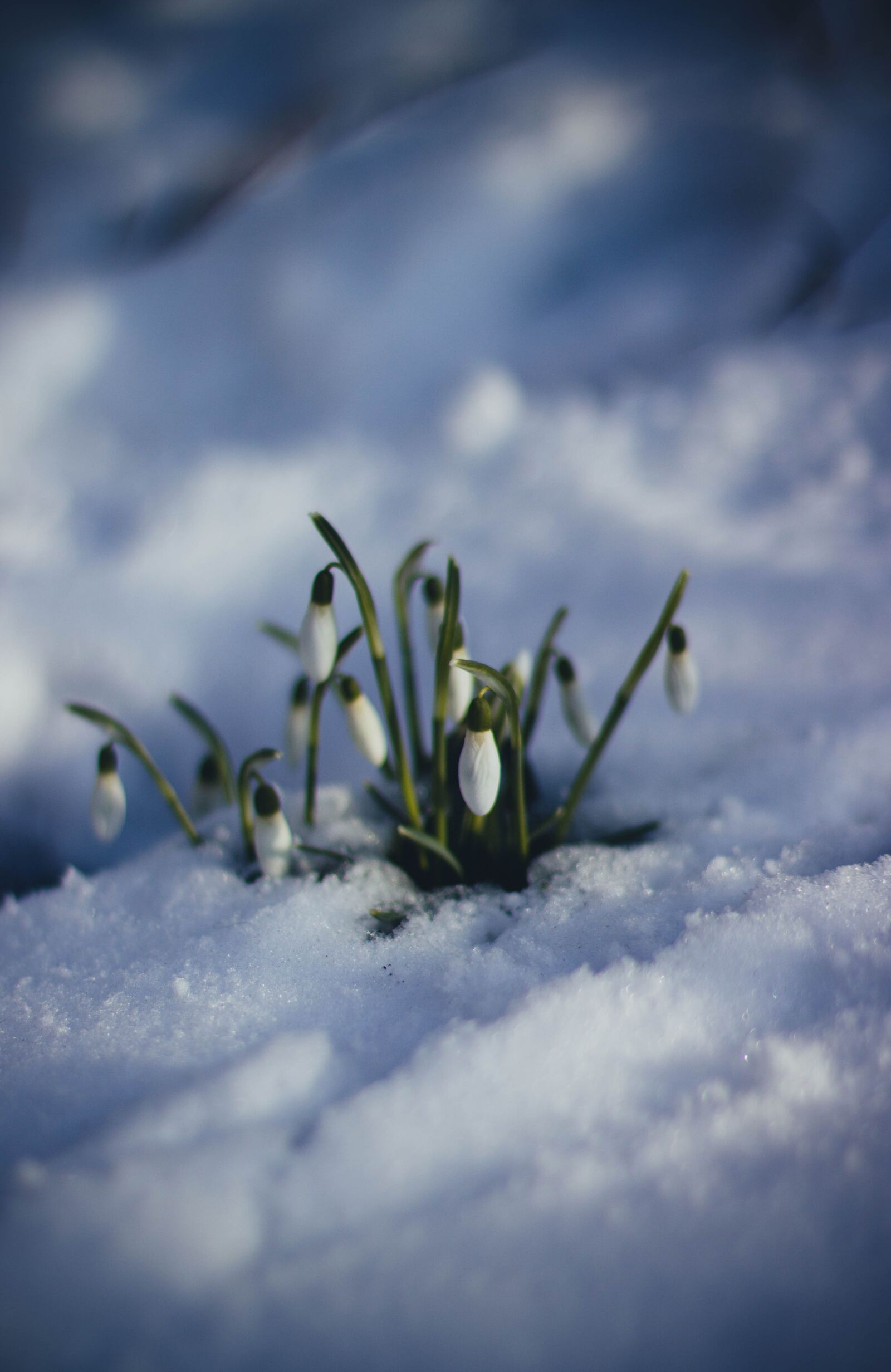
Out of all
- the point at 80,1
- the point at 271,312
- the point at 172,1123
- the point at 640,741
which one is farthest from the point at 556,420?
the point at 172,1123

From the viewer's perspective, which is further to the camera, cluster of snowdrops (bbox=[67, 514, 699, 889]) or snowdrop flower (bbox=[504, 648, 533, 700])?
snowdrop flower (bbox=[504, 648, 533, 700])

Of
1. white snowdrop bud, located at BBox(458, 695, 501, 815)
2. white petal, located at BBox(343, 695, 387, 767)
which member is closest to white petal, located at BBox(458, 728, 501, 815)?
white snowdrop bud, located at BBox(458, 695, 501, 815)

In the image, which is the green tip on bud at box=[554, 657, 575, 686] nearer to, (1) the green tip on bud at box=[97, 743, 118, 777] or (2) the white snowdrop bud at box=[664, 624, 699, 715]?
(2) the white snowdrop bud at box=[664, 624, 699, 715]

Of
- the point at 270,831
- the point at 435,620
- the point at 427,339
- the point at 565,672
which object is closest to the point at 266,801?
the point at 270,831

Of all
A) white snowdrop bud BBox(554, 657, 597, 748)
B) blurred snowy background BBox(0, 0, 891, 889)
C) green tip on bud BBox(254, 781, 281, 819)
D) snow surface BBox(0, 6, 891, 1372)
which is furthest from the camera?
blurred snowy background BBox(0, 0, 891, 889)

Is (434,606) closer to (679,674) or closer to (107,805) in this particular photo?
(679,674)

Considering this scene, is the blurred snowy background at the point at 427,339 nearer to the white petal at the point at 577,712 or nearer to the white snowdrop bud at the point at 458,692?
the white petal at the point at 577,712
